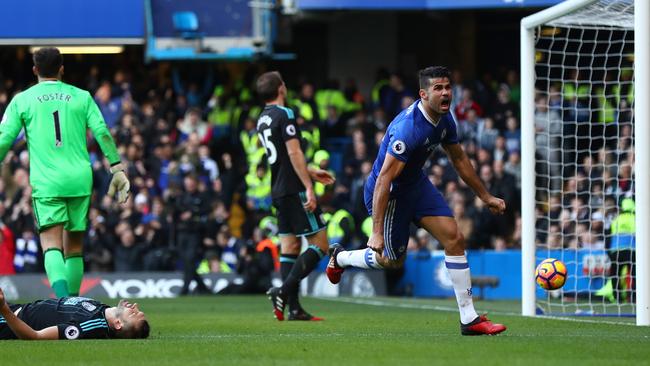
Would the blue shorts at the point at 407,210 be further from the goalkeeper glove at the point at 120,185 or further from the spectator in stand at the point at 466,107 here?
the spectator in stand at the point at 466,107

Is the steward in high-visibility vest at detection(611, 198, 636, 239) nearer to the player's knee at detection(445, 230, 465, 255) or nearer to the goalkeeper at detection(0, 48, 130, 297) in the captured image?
the player's knee at detection(445, 230, 465, 255)

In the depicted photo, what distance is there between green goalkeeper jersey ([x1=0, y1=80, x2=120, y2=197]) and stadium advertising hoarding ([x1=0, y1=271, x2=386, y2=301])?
31.9ft

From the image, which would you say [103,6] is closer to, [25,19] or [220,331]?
[25,19]

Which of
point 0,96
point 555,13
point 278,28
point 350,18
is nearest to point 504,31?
point 350,18

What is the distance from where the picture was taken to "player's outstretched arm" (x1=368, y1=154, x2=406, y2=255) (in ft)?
32.3

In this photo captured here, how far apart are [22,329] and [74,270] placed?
2071 millimetres

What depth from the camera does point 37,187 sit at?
10.9 metres

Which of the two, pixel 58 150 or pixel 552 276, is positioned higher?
pixel 58 150

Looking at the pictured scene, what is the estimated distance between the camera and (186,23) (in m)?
25.7

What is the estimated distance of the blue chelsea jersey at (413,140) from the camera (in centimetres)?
987

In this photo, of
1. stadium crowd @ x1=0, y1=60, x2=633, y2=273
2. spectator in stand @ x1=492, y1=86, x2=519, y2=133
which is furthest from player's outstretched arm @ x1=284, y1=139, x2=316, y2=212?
spectator in stand @ x1=492, y1=86, x2=519, y2=133

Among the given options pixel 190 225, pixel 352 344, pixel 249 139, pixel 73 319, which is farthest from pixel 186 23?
pixel 352 344

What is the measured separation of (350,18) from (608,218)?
37.7ft

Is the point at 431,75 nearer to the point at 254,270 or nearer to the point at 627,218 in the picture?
the point at 627,218
